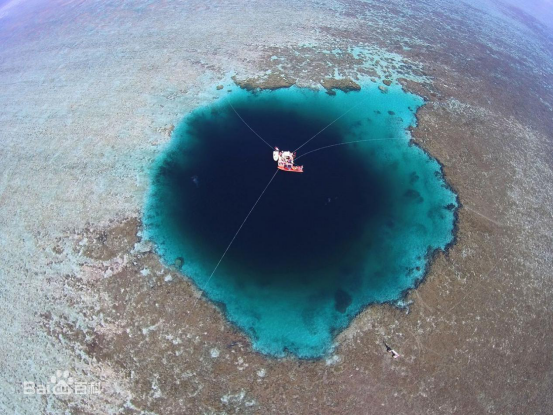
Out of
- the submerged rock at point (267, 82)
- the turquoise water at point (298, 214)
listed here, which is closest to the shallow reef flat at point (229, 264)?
the submerged rock at point (267, 82)

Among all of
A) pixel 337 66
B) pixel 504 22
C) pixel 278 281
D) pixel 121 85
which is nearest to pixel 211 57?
pixel 121 85

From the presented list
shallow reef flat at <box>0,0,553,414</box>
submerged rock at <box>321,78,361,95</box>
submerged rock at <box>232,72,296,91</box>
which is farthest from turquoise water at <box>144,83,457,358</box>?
submerged rock at <box>321,78,361,95</box>

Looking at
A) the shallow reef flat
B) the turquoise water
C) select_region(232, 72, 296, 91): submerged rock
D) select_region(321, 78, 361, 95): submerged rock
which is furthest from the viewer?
select_region(321, 78, 361, 95): submerged rock

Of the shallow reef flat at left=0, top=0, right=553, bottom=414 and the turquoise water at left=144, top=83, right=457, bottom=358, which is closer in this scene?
the shallow reef flat at left=0, top=0, right=553, bottom=414

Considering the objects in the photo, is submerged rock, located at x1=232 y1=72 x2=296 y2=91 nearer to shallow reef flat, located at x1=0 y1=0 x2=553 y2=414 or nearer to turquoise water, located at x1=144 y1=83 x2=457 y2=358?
shallow reef flat, located at x1=0 y1=0 x2=553 y2=414

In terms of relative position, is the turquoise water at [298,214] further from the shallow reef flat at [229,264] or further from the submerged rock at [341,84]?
the submerged rock at [341,84]

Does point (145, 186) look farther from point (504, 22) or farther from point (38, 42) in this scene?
point (504, 22)
